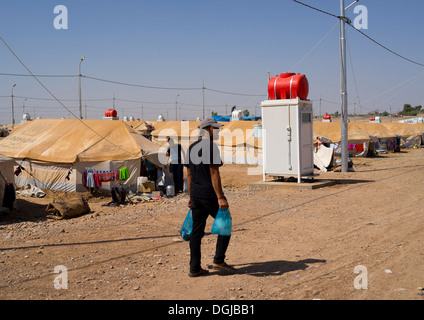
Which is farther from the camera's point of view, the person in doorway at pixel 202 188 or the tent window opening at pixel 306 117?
the tent window opening at pixel 306 117

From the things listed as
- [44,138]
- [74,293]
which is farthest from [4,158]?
[74,293]

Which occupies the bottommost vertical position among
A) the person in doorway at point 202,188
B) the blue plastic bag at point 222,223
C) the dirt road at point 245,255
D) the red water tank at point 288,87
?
the dirt road at point 245,255

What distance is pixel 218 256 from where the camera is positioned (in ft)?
17.3

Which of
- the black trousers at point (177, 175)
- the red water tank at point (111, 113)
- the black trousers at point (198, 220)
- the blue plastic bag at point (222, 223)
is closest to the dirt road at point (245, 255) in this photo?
the black trousers at point (198, 220)

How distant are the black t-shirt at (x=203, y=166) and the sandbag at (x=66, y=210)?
6371mm

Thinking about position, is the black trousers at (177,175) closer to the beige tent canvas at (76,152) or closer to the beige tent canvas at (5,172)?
the beige tent canvas at (76,152)

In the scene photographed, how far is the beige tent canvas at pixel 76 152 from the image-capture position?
588 inches

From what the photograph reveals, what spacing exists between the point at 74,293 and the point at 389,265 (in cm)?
384

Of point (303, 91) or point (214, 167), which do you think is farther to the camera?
point (303, 91)

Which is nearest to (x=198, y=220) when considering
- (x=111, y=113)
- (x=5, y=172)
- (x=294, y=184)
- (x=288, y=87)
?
(x=294, y=184)

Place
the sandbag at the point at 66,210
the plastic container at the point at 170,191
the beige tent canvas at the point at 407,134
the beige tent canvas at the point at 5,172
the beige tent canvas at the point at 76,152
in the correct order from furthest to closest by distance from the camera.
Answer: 1. the beige tent canvas at the point at 407,134
2. the beige tent canvas at the point at 76,152
3. the plastic container at the point at 170,191
4. the beige tent canvas at the point at 5,172
5. the sandbag at the point at 66,210

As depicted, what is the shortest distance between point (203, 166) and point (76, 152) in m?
11.2

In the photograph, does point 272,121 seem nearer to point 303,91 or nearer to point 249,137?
point 303,91
